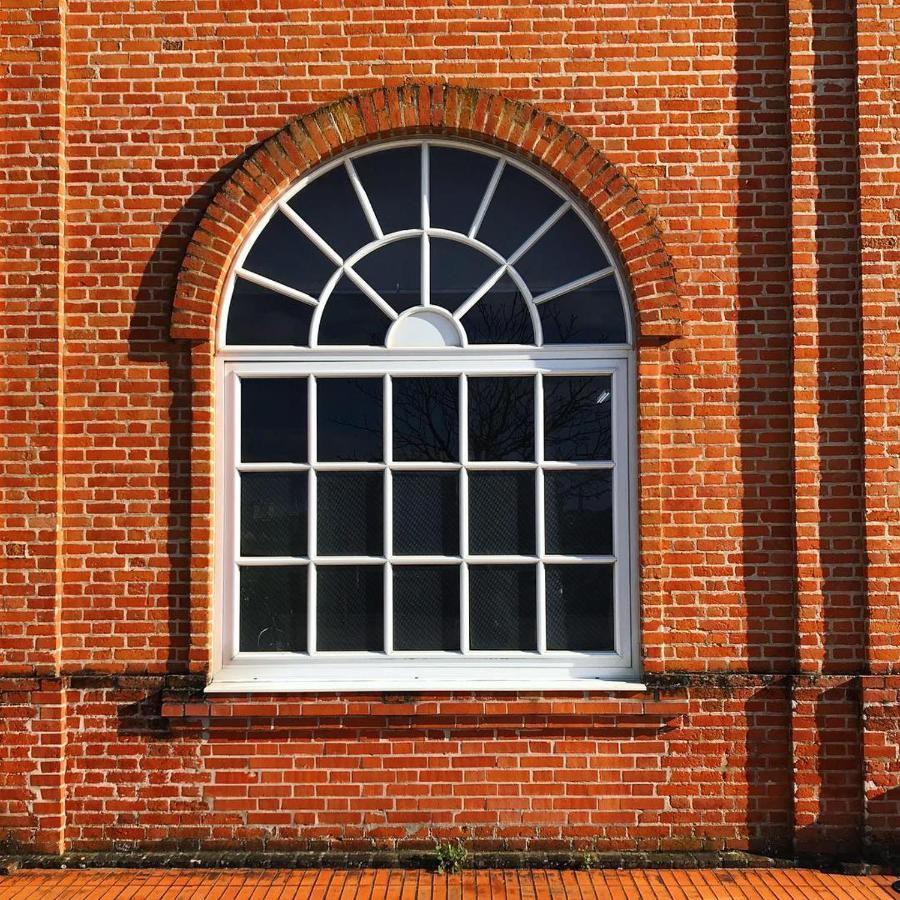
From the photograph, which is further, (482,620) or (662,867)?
(482,620)

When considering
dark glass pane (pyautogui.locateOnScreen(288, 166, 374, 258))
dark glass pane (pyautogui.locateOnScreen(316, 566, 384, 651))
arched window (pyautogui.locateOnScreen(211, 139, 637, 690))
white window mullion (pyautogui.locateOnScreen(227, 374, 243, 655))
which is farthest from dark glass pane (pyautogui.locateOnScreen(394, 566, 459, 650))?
dark glass pane (pyautogui.locateOnScreen(288, 166, 374, 258))

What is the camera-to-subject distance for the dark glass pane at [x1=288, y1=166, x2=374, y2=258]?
5.70 metres

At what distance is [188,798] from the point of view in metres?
5.39

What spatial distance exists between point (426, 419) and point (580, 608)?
1426 mm

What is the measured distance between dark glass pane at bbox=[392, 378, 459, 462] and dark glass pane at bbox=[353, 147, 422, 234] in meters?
0.95

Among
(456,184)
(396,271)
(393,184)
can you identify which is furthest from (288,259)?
(456,184)

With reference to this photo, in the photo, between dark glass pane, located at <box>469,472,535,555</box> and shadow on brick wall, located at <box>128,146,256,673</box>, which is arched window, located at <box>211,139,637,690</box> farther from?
shadow on brick wall, located at <box>128,146,256,673</box>

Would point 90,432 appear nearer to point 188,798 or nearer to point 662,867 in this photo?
point 188,798

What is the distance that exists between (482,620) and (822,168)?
128 inches

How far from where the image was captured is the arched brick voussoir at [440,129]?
549 cm

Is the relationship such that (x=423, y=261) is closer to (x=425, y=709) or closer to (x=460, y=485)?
(x=460, y=485)

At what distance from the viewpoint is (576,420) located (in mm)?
5633

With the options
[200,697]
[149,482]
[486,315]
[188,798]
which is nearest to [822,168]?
[486,315]

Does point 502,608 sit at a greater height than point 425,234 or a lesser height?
lesser
